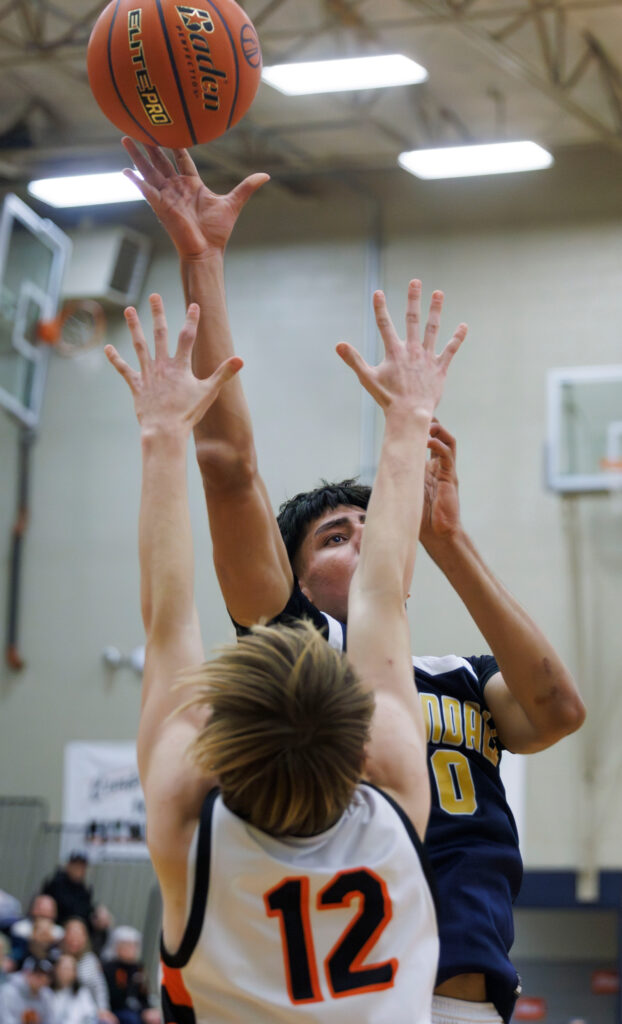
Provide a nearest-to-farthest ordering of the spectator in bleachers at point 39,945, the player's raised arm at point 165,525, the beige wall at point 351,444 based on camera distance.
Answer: the player's raised arm at point 165,525
the spectator in bleachers at point 39,945
the beige wall at point 351,444

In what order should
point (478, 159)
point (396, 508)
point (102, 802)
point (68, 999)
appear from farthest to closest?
point (102, 802), point (478, 159), point (68, 999), point (396, 508)

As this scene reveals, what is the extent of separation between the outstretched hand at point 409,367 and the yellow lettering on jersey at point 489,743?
76 cm

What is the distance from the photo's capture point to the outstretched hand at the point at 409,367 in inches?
95.7

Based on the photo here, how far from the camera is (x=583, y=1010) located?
12234 mm

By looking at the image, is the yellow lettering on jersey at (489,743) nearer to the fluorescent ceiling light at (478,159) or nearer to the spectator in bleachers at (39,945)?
the spectator in bleachers at (39,945)

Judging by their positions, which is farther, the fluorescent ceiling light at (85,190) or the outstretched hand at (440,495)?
the fluorescent ceiling light at (85,190)

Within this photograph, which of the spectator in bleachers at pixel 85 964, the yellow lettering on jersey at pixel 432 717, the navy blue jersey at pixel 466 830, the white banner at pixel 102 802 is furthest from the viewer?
the white banner at pixel 102 802

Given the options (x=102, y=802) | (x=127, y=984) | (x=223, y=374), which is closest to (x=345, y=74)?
(x=102, y=802)

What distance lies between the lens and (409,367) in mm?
2471

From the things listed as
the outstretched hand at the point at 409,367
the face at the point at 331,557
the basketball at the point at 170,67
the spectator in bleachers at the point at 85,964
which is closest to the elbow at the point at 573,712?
the face at the point at 331,557

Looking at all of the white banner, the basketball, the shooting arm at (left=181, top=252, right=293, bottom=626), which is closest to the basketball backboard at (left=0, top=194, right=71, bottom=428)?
the white banner

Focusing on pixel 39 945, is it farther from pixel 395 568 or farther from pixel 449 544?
pixel 395 568

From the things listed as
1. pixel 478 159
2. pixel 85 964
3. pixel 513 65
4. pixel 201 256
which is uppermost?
pixel 513 65

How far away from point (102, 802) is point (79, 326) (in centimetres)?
505
